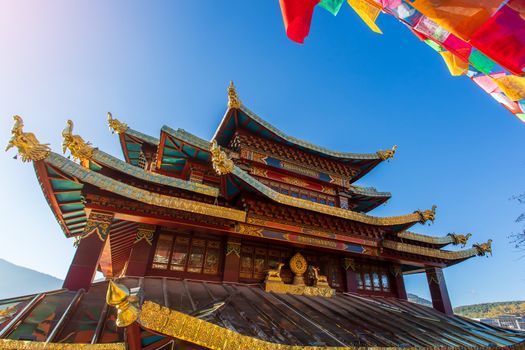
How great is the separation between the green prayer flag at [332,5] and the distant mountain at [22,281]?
21350cm

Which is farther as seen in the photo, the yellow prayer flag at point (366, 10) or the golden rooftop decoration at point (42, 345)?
the yellow prayer flag at point (366, 10)

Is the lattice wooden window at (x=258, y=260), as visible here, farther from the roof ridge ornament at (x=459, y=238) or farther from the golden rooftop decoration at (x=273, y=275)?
the roof ridge ornament at (x=459, y=238)

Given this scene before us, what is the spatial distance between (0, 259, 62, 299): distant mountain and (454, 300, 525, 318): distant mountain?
676 feet

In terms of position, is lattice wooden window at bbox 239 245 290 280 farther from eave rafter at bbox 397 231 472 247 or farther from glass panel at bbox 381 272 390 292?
eave rafter at bbox 397 231 472 247

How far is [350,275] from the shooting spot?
9.78m

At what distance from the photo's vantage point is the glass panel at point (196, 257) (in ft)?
24.5

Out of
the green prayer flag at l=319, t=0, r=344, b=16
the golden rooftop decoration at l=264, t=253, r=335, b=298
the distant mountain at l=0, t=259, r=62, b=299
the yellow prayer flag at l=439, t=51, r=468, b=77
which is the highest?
the green prayer flag at l=319, t=0, r=344, b=16

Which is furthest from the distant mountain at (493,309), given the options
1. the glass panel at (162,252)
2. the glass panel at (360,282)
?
the glass panel at (162,252)

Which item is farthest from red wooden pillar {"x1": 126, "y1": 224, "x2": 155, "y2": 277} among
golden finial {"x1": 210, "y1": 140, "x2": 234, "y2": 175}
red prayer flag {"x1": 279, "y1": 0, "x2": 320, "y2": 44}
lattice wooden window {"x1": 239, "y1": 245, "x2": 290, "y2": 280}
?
red prayer flag {"x1": 279, "y1": 0, "x2": 320, "y2": 44}

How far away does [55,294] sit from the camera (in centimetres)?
488

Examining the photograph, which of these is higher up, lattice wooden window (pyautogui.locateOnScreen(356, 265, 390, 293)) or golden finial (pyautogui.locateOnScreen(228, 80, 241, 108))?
golden finial (pyautogui.locateOnScreen(228, 80, 241, 108))

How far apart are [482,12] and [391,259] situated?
33.0ft

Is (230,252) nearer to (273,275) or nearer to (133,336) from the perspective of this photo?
(273,275)

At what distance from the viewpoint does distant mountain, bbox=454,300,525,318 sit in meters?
35.5
